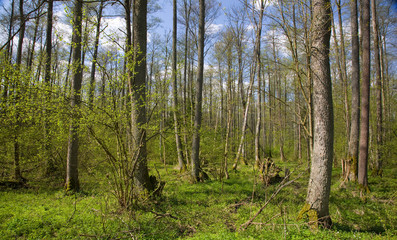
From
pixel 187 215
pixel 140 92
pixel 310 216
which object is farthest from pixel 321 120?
pixel 140 92

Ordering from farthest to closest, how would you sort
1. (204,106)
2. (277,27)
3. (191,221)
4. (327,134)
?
(204,106) → (277,27) → (191,221) → (327,134)

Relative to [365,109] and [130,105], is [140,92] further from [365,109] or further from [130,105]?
[365,109]

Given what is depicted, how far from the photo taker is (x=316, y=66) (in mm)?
4473

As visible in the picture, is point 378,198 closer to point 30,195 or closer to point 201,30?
point 201,30

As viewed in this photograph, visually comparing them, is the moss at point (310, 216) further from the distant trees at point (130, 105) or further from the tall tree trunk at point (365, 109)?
the tall tree trunk at point (365, 109)

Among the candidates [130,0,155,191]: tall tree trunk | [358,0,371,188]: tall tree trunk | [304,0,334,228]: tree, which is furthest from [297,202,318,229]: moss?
[358,0,371,188]: tall tree trunk

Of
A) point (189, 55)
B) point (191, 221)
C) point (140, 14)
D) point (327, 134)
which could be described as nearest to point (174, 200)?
point (191, 221)

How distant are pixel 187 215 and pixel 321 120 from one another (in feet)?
12.0

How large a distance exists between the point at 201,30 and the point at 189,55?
802 cm

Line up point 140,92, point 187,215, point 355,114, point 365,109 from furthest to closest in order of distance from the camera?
point 355,114 < point 365,109 < point 140,92 < point 187,215


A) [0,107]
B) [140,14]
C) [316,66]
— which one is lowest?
[0,107]

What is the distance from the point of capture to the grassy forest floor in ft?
12.8

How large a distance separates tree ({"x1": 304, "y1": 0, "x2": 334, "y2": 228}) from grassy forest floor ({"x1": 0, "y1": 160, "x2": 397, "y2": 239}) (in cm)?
32

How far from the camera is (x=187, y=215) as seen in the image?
17.2ft
